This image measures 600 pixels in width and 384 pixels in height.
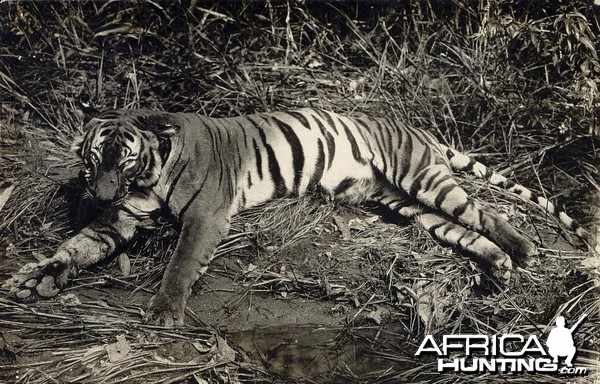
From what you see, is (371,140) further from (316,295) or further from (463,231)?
(316,295)

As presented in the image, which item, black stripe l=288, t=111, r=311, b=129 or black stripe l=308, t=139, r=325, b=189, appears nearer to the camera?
black stripe l=308, t=139, r=325, b=189

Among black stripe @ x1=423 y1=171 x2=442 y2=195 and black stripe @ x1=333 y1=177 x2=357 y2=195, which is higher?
black stripe @ x1=423 y1=171 x2=442 y2=195

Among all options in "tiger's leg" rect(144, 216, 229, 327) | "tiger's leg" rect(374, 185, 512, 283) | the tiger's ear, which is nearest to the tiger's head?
the tiger's ear

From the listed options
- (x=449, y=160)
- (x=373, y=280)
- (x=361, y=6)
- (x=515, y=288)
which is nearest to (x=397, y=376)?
(x=373, y=280)

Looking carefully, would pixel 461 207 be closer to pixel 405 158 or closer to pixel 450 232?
pixel 450 232

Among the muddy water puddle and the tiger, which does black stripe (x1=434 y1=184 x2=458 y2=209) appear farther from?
the muddy water puddle

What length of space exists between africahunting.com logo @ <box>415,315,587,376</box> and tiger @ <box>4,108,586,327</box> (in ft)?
1.09

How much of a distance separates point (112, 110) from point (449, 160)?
178 cm

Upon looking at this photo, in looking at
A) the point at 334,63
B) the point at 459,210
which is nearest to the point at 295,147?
the point at 334,63

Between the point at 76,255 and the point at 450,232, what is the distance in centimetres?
184

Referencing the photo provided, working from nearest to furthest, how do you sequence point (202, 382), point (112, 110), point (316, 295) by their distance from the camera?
point (202, 382) < point (316, 295) < point (112, 110)

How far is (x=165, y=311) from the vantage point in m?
3.36

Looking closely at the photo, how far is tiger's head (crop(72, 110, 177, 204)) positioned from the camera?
3.55 metres

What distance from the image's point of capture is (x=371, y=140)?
12.9 ft
